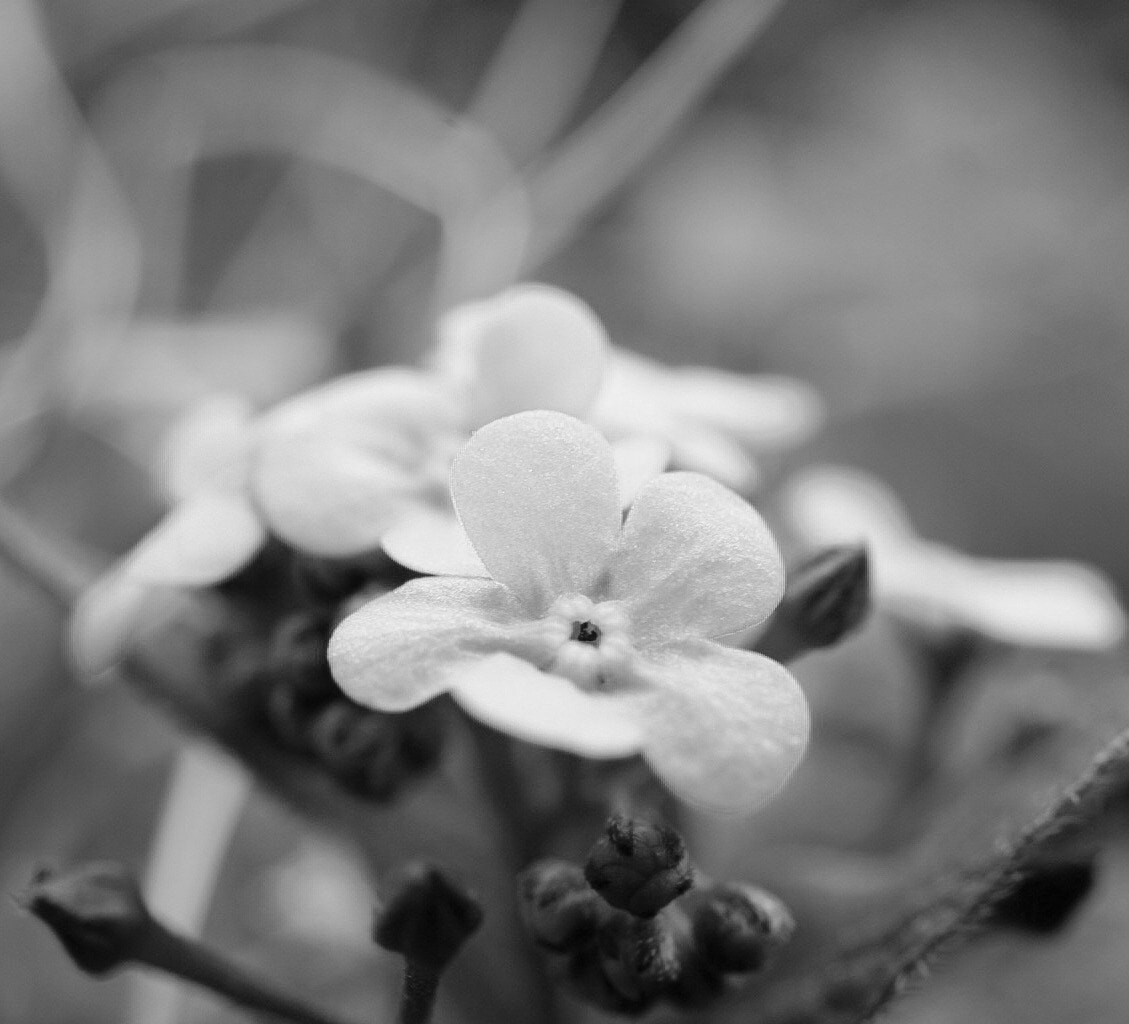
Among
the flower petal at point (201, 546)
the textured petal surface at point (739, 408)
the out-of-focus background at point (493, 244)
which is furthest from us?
the out-of-focus background at point (493, 244)

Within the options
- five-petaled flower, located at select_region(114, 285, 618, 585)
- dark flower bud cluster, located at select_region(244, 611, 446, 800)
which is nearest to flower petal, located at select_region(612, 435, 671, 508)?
five-petaled flower, located at select_region(114, 285, 618, 585)

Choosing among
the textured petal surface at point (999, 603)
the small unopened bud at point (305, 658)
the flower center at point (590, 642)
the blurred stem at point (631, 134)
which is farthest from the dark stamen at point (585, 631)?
the blurred stem at point (631, 134)

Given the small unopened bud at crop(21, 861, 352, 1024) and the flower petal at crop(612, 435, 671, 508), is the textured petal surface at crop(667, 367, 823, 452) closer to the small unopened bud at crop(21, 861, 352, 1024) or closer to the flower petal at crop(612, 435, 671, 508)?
the flower petal at crop(612, 435, 671, 508)

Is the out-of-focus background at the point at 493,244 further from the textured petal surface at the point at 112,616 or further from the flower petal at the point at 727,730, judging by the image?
the flower petal at the point at 727,730

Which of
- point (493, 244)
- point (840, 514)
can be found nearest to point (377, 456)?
point (840, 514)

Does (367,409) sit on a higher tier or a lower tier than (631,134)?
lower

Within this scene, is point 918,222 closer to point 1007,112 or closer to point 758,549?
point 1007,112

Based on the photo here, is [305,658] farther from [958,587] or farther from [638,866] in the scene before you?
[958,587]
